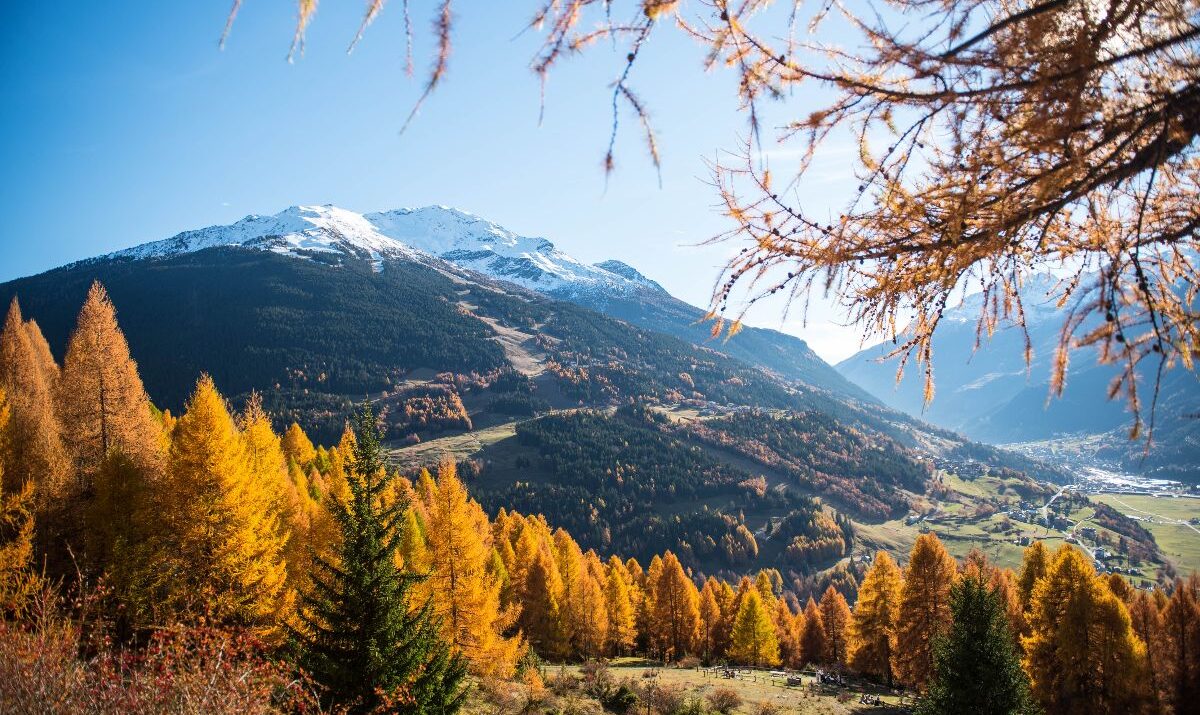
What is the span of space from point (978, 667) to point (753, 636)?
24083 mm

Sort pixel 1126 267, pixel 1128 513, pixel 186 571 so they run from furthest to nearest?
pixel 1128 513 → pixel 186 571 → pixel 1126 267

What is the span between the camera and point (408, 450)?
515 feet

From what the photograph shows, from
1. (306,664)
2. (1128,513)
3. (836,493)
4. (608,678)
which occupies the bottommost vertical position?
(1128,513)

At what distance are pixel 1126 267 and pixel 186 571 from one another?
21642 millimetres

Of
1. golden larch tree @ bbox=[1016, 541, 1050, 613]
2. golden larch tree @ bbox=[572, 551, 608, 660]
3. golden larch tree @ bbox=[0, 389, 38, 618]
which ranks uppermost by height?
golden larch tree @ bbox=[0, 389, 38, 618]

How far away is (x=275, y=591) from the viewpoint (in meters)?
17.8

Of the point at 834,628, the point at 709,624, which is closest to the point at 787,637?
the point at 834,628

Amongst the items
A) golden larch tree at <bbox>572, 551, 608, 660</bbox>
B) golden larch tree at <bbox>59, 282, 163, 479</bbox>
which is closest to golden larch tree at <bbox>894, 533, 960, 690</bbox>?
golden larch tree at <bbox>572, 551, 608, 660</bbox>

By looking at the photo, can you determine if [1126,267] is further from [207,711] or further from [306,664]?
[306,664]

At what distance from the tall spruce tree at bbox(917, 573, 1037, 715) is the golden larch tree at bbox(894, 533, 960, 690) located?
36.0 ft

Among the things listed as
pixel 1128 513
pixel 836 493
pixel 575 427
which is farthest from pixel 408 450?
pixel 1128 513

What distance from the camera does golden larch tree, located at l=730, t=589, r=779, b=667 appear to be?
40938 mm

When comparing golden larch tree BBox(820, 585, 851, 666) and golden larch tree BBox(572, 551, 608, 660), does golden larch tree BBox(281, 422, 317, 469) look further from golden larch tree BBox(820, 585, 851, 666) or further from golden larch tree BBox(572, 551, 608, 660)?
golden larch tree BBox(820, 585, 851, 666)

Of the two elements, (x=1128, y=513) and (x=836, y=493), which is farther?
(x=1128, y=513)
